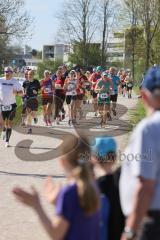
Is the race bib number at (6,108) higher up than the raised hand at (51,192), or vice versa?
the raised hand at (51,192)

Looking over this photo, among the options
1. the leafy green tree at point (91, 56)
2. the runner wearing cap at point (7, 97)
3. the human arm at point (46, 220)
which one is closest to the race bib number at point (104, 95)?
the runner wearing cap at point (7, 97)

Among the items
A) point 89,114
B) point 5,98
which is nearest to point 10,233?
point 5,98

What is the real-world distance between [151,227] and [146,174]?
1.17ft

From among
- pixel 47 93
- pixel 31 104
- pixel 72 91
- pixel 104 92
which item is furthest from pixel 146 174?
pixel 72 91

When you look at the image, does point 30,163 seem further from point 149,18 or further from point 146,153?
point 149,18

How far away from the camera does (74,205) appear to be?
10.1 ft

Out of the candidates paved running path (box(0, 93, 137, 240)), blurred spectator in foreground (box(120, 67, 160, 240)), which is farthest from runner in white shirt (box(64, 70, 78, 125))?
blurred spectator in foreground (box(120, 67, 160, 240))

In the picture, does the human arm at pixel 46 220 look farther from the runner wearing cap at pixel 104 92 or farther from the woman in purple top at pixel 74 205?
the runner wearing cap at pixel 104 92

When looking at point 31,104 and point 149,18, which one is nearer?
→ point 31,104

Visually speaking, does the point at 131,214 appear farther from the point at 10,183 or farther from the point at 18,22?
the point at 18,22

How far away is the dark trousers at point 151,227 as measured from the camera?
3.42 meters

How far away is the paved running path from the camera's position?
21.4 feet

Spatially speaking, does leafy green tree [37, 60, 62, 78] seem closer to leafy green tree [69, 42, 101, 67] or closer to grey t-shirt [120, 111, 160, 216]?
leafy green tree [69, 42, 101, 67]

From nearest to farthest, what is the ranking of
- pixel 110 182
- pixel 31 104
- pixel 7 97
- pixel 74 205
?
pixel 74 205 < pixel 110 182 < pixel 7 97 < pixel 31 104
